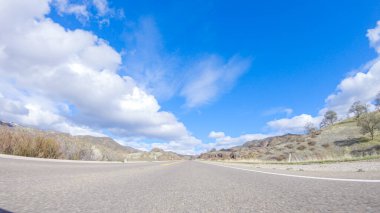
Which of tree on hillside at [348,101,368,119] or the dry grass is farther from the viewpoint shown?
tree on hillside at [348,101,368,119]

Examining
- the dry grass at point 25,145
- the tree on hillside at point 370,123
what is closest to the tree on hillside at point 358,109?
the tree on hillside at point 370,123

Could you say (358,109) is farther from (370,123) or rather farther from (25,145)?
(25,145)

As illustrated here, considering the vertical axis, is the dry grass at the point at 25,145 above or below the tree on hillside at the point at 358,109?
below

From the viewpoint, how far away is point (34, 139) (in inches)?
669

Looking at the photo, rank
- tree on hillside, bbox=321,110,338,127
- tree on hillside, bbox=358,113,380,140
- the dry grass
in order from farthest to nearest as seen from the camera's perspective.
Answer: tree on hillside, bbox=321,110,338,127
tree on hillside, bbox=358,113,380,140
the dry grass

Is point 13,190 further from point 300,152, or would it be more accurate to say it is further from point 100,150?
point 300,152

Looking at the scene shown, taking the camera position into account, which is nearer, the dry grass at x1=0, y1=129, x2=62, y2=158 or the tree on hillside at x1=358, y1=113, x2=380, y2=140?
the dry grass at x1=0, y1=129, x2=62, y2=158

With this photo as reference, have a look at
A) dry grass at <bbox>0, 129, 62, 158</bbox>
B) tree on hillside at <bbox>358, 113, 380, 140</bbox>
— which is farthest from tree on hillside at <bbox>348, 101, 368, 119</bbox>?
dry grass at <bbox>0, 129, 62, 158</bbox>

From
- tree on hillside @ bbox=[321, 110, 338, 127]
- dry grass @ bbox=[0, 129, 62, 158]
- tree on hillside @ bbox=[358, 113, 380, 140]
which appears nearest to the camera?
dry grass @ bbox=[0, 129, 62, 158]

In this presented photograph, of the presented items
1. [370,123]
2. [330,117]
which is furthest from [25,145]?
[330,117]

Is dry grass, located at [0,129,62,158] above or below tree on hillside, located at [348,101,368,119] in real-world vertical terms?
below

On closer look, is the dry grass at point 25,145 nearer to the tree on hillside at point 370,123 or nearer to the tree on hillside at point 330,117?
the tree on hillside at point 370,123

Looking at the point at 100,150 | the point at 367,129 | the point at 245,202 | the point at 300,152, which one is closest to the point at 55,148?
the point at 100,150

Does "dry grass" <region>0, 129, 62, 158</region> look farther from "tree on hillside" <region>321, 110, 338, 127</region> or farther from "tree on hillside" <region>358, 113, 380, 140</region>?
"tree on hillside" <region>321, 110, 338, 127</region>
